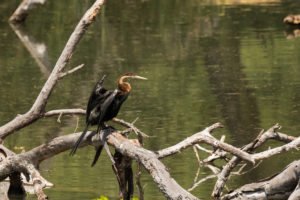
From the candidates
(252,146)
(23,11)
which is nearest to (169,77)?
(252,146)

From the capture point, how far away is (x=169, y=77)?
15602 millimetres

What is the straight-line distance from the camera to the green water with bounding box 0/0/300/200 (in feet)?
32.0

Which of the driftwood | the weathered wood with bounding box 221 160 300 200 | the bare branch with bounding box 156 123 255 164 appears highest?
the bare branch with bounding box 156 123 255 164

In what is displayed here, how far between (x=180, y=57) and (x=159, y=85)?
118 inches

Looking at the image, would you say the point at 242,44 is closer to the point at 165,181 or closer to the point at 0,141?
the point at 0,141

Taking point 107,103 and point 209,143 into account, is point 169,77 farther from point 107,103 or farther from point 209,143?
point 209,143

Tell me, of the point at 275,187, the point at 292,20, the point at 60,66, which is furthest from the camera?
the point at 292,20

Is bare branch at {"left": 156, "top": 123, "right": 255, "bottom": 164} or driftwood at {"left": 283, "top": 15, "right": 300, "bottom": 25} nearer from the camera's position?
bare branch at {"left": 156, "top": 123, "right": 255, "bottom": 164}

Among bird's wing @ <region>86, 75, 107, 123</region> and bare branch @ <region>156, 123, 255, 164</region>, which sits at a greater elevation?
bird's wing @ <region>86, 75, 107, 123</region>

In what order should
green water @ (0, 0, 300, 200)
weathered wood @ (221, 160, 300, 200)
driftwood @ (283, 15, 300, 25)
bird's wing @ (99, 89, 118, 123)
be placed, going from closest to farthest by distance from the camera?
1. weathered wood @ (221, 160, 300, 200)
2. bird's wing @ (99, 89, 118, 123)
3. green water @ (0, 0, 300, 200)
4. driftwood @ (283, 15, 300, 25)

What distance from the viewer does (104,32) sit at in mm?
22422

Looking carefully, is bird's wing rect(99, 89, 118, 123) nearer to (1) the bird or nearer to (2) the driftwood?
(1) the bird

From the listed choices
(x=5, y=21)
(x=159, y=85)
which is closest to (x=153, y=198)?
(x=159, y=85)

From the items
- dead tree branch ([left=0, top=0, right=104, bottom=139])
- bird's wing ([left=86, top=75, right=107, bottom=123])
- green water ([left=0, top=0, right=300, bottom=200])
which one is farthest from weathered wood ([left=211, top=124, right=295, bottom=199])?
dead tree branch ([left=0, top=0, right=104, bottom=139])
